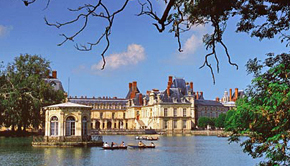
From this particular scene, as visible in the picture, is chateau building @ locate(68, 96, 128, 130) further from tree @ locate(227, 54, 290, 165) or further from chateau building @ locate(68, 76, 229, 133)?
tree @ locate(227, 54, 290, 165)

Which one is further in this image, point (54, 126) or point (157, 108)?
point (157, 108)

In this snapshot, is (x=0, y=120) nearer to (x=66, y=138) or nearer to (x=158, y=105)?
(x=66, y=138)

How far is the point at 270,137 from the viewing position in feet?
33.1

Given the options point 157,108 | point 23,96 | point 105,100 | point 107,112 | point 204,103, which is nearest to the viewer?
point 23,96

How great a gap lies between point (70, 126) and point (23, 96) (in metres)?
12.5

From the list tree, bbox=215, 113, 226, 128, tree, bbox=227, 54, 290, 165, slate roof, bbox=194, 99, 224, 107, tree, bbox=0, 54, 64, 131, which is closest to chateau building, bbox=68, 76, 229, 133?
slate roof, bbox=194, 99, 224, 107

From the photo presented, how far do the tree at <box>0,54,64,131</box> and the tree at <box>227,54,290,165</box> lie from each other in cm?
3464

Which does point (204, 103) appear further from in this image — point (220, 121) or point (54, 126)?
point (54, 126)

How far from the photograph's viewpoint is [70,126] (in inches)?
1326

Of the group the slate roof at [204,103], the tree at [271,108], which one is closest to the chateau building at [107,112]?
the slate roof at [204,103]

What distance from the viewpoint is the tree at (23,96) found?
43156 mm

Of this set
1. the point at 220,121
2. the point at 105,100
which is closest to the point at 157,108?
the point at 220,121

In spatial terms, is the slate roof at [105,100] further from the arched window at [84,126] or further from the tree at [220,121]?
the arched window at [84,126]

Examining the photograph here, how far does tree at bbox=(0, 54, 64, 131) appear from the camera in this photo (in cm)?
4316
